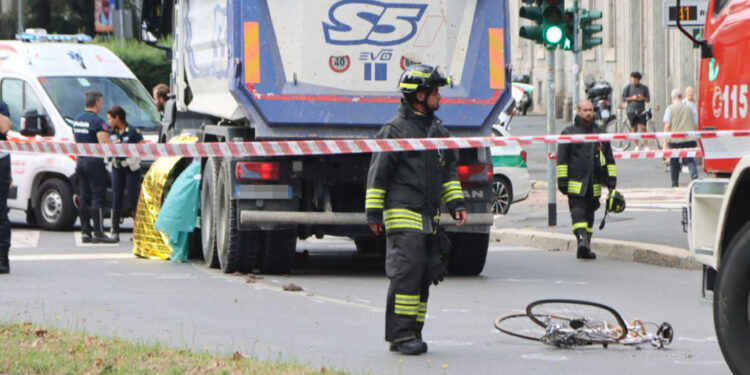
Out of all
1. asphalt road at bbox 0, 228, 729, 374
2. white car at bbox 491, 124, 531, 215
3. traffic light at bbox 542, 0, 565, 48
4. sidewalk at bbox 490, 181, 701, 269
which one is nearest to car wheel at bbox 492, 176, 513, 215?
white car at bbox 491, 124, 531, 215

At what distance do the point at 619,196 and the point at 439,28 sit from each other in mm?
3493

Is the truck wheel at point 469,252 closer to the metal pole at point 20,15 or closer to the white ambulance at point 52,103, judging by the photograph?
the white ambulance at point 52,103

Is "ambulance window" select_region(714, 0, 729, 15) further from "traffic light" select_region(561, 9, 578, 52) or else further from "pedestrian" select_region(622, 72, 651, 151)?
"pedestrian" select_region(622, 72, 651, 151)

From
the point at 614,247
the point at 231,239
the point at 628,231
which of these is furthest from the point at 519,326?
the point at 628,231

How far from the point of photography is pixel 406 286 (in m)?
8.68

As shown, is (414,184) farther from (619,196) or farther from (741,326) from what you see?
(619,196)

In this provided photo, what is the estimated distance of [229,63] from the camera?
42.3ft

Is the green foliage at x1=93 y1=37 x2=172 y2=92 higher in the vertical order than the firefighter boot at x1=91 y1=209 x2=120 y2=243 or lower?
higher

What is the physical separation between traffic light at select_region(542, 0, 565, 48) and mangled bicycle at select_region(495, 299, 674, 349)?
9297mm

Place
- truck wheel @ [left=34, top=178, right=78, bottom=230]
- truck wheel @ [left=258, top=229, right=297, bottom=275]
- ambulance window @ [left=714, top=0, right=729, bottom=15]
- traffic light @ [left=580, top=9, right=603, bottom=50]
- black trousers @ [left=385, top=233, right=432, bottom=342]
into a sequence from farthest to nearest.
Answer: traffic light @ [left=580, top=9, right=603, bottom=50], truck wheel @ [left=34, top=178, right=78, bottom=230], truck wheel @ [left=258, top=229, right=297, bottom=275], black trousers @ [left=385, top=233, right=432, bottom=342], ambulance window @ [left=714, top=0, right=729, bottom=15]

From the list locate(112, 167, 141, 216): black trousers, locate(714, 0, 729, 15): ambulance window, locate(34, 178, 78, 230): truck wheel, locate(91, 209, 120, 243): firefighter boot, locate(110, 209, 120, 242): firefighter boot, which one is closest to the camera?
locate(714, 0, 729, 15): ambulance window

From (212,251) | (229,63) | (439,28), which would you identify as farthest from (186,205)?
(439,28)

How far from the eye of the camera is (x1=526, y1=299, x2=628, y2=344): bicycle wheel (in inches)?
350

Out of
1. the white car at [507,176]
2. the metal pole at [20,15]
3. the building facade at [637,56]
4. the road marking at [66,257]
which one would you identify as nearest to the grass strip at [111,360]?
the road marking at [66,257]
